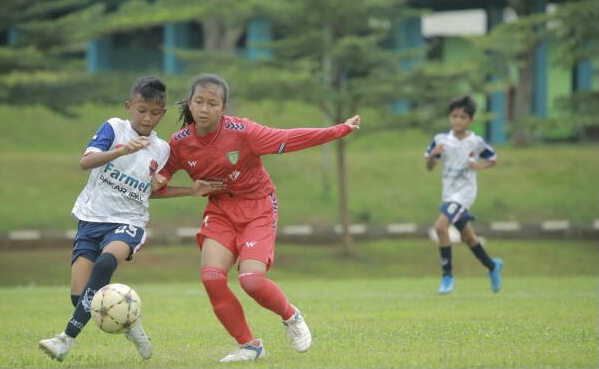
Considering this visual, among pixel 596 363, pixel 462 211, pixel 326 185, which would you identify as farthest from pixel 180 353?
pixel 326 185

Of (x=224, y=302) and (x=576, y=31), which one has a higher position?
(x=576, y=31)

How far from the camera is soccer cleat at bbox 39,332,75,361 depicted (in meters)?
7.74

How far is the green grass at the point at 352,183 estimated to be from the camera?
29.7m

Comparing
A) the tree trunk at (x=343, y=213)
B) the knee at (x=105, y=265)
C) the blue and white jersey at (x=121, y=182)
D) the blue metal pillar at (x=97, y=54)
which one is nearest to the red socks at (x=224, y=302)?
the knee at (x=105, y=265)

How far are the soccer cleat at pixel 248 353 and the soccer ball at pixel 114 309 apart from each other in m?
0.70

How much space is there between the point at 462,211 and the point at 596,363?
711cm

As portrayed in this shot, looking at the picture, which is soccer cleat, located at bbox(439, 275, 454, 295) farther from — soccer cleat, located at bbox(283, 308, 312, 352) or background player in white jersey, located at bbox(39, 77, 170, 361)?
background player in white jersey, located at bbox(39, 77, 170, 361)

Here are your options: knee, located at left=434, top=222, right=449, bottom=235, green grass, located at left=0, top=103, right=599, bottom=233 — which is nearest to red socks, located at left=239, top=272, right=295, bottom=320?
knee, located at left=434, top=222, right=449, bottom=235

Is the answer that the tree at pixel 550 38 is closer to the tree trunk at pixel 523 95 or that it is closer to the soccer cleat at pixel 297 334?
the tree trunk at pixel 523 95

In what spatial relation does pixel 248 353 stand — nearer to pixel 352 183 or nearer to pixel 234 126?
pixel 234 126

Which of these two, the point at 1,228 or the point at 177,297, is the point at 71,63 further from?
the point at 177,297

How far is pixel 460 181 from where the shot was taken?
48.5 ft

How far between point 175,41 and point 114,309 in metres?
33.5

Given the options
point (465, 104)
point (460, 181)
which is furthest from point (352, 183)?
point (465, 104)
